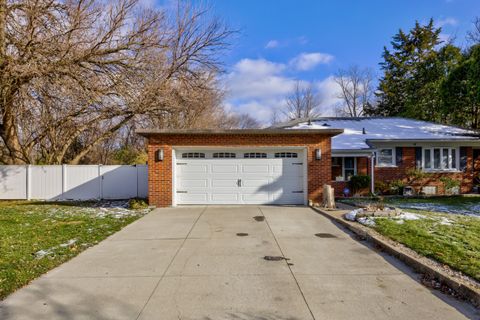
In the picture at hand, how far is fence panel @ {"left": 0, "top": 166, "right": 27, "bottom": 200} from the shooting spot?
50.3ft

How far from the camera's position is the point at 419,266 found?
16.7ft

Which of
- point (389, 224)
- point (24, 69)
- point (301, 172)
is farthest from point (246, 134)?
point (24, 69)

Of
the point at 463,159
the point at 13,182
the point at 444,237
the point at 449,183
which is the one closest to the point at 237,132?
the point at 444,237

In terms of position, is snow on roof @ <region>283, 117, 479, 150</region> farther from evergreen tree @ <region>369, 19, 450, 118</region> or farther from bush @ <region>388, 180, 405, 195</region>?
evergreen tree @ <region>369, 19, 450, 118</region>

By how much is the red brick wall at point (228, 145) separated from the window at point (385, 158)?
22.5ft

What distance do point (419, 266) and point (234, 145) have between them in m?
8.04

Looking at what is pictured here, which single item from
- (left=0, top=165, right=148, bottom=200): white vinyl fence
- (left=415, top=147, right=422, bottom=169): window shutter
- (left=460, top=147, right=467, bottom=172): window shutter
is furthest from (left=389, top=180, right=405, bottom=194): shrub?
(left=0, top=165, right=148, bottom=200): white vinyl fence

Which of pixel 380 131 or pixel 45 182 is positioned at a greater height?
pixel 380 131

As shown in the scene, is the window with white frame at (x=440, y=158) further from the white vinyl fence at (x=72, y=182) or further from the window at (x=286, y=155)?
the white vinyl fence at (x=72, y=182)

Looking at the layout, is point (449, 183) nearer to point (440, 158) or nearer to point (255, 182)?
point (440, 158)

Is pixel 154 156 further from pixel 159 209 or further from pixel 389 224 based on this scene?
pixel 389 224

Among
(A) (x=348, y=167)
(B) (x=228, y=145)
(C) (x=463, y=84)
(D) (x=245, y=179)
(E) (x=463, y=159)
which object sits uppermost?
(C) (x=463, y=84)

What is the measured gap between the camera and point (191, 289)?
4.39m

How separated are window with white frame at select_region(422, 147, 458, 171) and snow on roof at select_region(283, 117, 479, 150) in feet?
2.43
